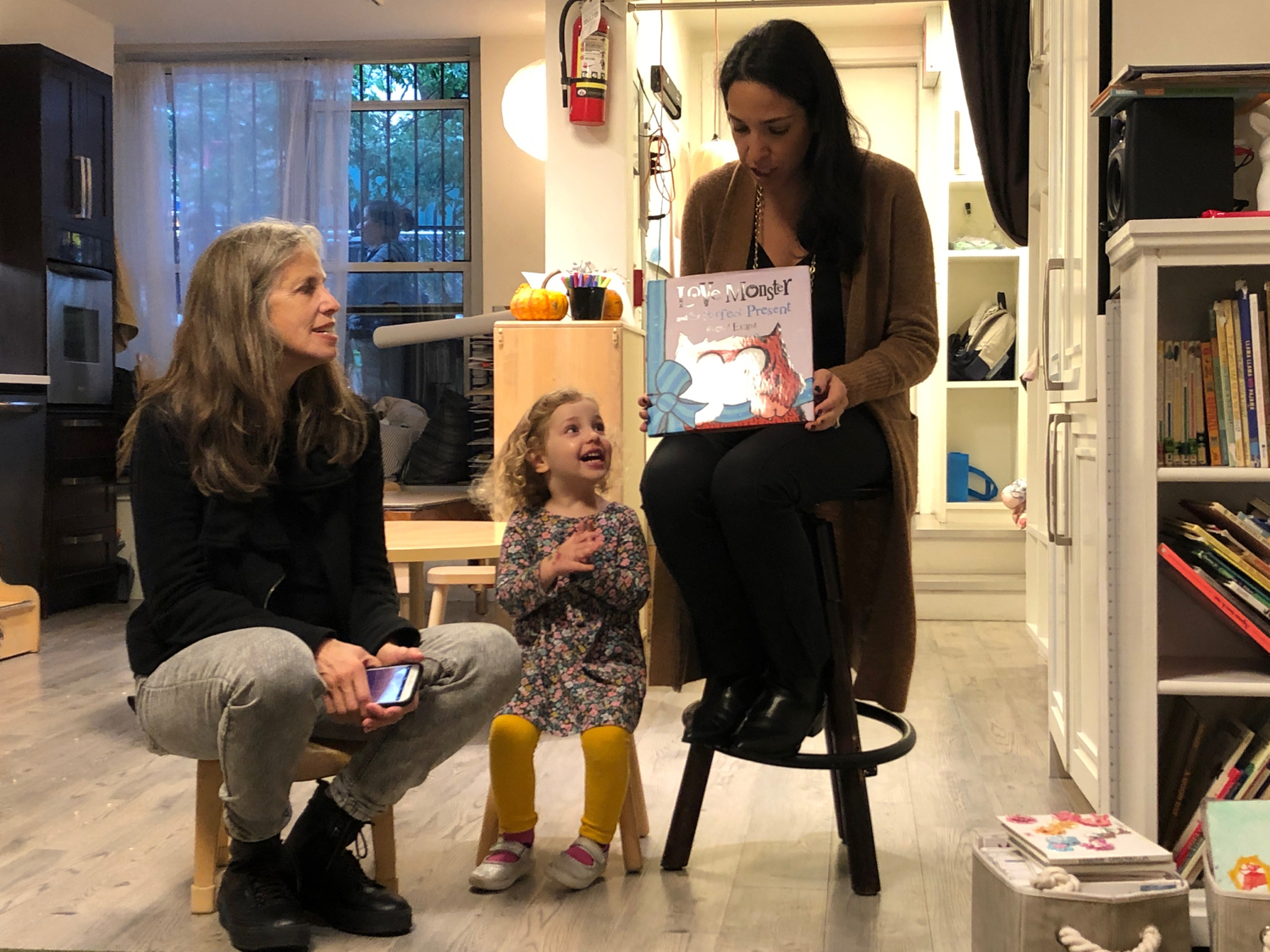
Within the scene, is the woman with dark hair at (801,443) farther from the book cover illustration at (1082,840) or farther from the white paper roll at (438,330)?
the white paper roll at (438,330)

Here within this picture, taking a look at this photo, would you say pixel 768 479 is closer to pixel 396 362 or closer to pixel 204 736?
pixel 204 736

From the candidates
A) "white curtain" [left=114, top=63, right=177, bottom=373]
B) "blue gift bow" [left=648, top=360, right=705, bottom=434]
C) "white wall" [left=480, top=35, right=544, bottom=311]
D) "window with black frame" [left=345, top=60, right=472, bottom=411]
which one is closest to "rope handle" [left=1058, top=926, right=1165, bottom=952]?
"blue gift bow" [left=648, top=360, right=705, bottom=434]

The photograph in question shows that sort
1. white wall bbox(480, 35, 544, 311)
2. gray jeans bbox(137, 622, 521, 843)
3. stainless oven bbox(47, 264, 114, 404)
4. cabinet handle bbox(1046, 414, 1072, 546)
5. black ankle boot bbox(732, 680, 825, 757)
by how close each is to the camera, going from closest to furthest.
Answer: gray jeans bbox(137, 622, 521, 843) → black ankle boot bbox(732, 680, 825, 757) → cabinet handle bbox(1046, 414, 1072, 546) → stainless oven bbox(47, 264, 114, 404) → white wall bbox(480, 35, 544, 311)

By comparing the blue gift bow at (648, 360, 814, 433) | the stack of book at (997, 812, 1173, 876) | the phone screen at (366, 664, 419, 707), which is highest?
the blue gift bow at (648, 360, 814, 433)

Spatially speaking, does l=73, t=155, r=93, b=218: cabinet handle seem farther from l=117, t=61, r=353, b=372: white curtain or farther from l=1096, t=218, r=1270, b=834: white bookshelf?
l=1096, t=218, r=1270, b=834: white bookshelf

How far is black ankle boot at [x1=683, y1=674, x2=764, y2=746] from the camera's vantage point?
1840mm

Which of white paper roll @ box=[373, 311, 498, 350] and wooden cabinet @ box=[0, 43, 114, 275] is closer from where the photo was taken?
white paper roll @ box=[373, 311, 498, 350]

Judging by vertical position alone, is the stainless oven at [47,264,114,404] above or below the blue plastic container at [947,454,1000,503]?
above

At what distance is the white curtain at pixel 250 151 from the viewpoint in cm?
643

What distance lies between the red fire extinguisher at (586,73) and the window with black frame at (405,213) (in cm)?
243

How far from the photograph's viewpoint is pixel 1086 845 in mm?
1509

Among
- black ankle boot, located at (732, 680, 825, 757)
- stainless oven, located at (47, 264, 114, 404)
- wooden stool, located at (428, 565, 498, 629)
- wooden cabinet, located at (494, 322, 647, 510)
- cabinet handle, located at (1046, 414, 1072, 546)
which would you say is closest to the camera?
black ankle boot, located at (732, 680, 825, 757)

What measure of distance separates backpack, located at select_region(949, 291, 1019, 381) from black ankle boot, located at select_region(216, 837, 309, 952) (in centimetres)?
431

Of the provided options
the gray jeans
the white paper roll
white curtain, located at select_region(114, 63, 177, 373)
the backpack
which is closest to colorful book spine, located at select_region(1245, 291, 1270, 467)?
the gray jeans
